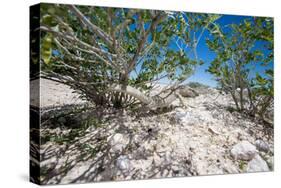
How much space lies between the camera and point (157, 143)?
4141 mm

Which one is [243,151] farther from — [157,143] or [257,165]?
[157,143]

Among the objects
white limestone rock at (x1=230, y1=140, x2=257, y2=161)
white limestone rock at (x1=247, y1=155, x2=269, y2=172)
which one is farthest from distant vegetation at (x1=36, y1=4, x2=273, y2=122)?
white limestone rock at (x1=247, y1=155, x2=269, y2=172)

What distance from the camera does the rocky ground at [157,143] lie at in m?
3.76

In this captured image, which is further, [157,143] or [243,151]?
[243,151]

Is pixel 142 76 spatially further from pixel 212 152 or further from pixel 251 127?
pixel 251 127

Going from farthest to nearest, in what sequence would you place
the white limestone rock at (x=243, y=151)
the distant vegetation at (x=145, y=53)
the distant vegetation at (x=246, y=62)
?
the distant vegetation at (x=246, y=62) < the white limestone rock at (x=243, y=151) < the distant vegetation at (x=145, y=53)

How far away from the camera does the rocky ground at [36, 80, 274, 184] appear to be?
3.76 metres

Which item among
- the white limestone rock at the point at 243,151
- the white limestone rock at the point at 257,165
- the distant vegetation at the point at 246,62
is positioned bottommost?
the white limestone rock at the point at 257,165

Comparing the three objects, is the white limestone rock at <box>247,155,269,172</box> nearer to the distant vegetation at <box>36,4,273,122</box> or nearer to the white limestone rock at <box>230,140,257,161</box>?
the white limestone rock at <box>230,140,257,161</box>

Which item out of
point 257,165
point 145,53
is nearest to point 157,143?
point 145,53

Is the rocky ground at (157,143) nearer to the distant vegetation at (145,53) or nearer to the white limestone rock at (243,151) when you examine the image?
the white limestone rock at (243,151)

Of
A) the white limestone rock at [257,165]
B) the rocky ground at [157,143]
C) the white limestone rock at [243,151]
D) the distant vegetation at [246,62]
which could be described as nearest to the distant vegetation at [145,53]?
the distant vegetation at [246,62]

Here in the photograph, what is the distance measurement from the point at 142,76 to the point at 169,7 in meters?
0.85

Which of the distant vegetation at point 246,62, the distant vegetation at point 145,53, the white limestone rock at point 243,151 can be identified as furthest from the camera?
the distant vegetation at point 246,62
